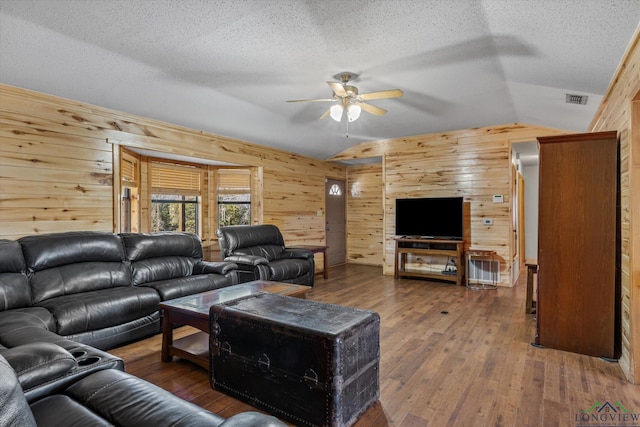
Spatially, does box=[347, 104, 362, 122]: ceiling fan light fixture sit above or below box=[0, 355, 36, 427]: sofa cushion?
above

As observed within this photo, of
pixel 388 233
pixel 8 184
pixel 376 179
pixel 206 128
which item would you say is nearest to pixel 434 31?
pixel 206 128

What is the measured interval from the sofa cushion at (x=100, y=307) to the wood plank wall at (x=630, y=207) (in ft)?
13.1

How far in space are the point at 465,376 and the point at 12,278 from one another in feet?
12.3

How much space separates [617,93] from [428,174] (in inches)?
138

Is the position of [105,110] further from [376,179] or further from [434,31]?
[376,179]

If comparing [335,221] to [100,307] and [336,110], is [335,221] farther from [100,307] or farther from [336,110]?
[100,307]

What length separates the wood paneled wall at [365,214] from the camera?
7.97m

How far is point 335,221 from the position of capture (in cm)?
809

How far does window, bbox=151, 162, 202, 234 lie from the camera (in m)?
5.37

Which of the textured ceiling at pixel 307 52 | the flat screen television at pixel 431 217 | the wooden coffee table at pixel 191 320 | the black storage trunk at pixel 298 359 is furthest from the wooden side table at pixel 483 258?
the black storage trunk at pixel 298 359

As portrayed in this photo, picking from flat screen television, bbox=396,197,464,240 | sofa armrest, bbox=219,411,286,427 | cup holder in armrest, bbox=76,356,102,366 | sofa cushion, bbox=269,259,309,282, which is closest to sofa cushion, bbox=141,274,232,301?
sofa cushion, bbox=269,259,309,282

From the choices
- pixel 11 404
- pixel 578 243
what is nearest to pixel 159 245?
pixel 11 404

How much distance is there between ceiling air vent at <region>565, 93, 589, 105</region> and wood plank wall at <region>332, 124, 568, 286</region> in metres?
1.75

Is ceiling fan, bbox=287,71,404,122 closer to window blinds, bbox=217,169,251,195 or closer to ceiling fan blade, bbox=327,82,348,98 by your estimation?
ceiling fan blade, bbox=327,82,348,98
